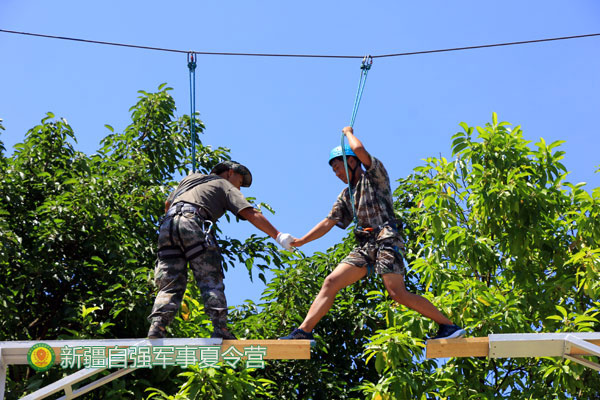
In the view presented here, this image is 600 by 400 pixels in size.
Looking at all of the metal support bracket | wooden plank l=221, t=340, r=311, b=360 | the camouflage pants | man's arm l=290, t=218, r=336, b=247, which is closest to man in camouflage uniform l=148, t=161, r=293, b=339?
the camouflage pants

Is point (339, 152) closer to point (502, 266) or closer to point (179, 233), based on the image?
point (179, 233)

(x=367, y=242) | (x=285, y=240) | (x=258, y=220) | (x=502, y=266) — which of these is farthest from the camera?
(x=502, y=266)

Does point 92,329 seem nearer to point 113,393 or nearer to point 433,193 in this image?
point 113,393

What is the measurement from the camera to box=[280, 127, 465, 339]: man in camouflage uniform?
19.9 ft

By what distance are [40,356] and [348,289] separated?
20.7 feet

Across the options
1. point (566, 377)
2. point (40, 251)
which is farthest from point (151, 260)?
point (566, 377)

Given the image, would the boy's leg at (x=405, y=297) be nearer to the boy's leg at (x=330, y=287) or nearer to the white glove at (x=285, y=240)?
the boy's leg at (x=330, y=287)

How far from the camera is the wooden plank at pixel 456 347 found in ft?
19.5

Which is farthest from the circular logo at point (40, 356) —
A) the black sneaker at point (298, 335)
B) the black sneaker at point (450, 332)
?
the black sneaker at point (450, 332)

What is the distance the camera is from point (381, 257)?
6102 millimetres

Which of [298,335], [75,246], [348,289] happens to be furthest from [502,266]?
[75,246]

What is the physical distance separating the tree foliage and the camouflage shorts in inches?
74.5

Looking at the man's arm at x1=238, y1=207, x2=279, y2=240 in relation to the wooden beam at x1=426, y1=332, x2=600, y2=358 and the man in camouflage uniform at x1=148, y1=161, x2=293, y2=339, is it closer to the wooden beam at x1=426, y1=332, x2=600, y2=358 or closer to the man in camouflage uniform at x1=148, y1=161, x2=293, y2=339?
the man in camouflage uniform at x1=148, y1=161, x2=293, y2=339

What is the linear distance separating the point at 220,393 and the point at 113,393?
1.34 metres
